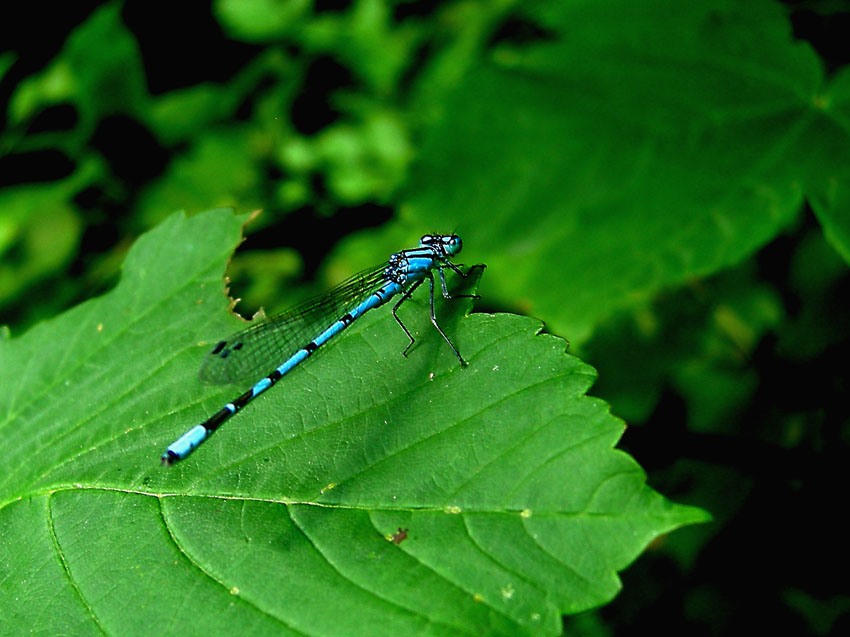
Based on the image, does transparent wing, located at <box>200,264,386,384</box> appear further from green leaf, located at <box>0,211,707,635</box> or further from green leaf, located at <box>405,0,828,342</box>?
green leaf, located at <box>405,0,828,342</box>

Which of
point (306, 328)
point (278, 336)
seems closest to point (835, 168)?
point (306, 328)

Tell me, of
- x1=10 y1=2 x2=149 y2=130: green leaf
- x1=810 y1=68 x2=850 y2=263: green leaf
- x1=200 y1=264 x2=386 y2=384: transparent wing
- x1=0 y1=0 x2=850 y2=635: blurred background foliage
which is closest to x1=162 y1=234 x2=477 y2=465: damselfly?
x1=200 y1=264 x2=386 y2=384: transparent wing

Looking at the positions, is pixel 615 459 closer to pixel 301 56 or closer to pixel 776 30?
pixel 776 30

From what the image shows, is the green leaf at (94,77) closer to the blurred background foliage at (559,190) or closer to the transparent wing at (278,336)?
the blurred background foliage at (559,190)

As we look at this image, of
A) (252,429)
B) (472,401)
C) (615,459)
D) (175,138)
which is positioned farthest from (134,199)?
(615,459)

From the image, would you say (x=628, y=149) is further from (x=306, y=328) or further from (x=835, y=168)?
(x=306, y=328)

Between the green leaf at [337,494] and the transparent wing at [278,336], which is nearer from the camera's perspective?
the green leaf at [337,494]

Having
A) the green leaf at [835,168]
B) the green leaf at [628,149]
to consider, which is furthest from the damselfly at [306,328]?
the green leaf at [835,168]
